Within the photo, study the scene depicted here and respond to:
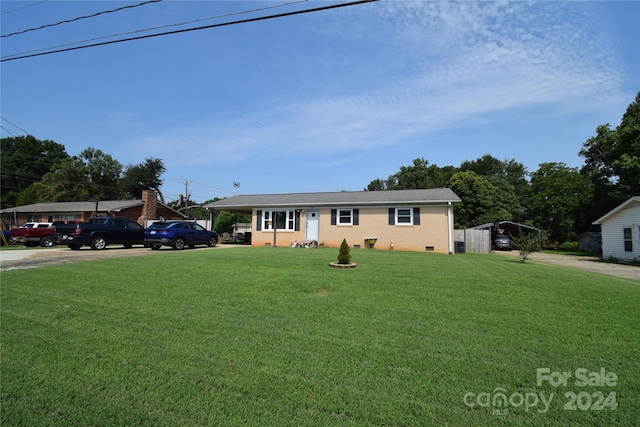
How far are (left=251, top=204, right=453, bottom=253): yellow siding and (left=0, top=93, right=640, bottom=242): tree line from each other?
15.9 m

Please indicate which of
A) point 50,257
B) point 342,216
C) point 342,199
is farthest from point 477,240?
point 50,257

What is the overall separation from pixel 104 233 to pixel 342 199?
41.8ft

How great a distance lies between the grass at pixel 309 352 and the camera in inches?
110

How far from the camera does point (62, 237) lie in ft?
69.5

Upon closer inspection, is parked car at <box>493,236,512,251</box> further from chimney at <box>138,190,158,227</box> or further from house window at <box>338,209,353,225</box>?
chimney at <box>138,190,158,227</box>

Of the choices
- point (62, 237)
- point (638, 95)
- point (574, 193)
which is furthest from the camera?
point (574, 193)

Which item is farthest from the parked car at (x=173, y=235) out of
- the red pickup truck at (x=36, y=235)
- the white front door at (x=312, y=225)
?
the red pickup truck at (x=36, y=235)

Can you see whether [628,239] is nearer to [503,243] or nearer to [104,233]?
[503,243]

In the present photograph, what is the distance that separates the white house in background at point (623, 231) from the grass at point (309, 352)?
19.0 m

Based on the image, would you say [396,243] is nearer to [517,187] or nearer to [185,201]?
[185,201]

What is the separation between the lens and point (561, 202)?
39844 mm

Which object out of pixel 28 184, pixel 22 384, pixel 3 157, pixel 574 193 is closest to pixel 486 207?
pixel 574 193

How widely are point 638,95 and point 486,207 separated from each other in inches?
668

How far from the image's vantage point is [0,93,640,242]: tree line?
3212cm
